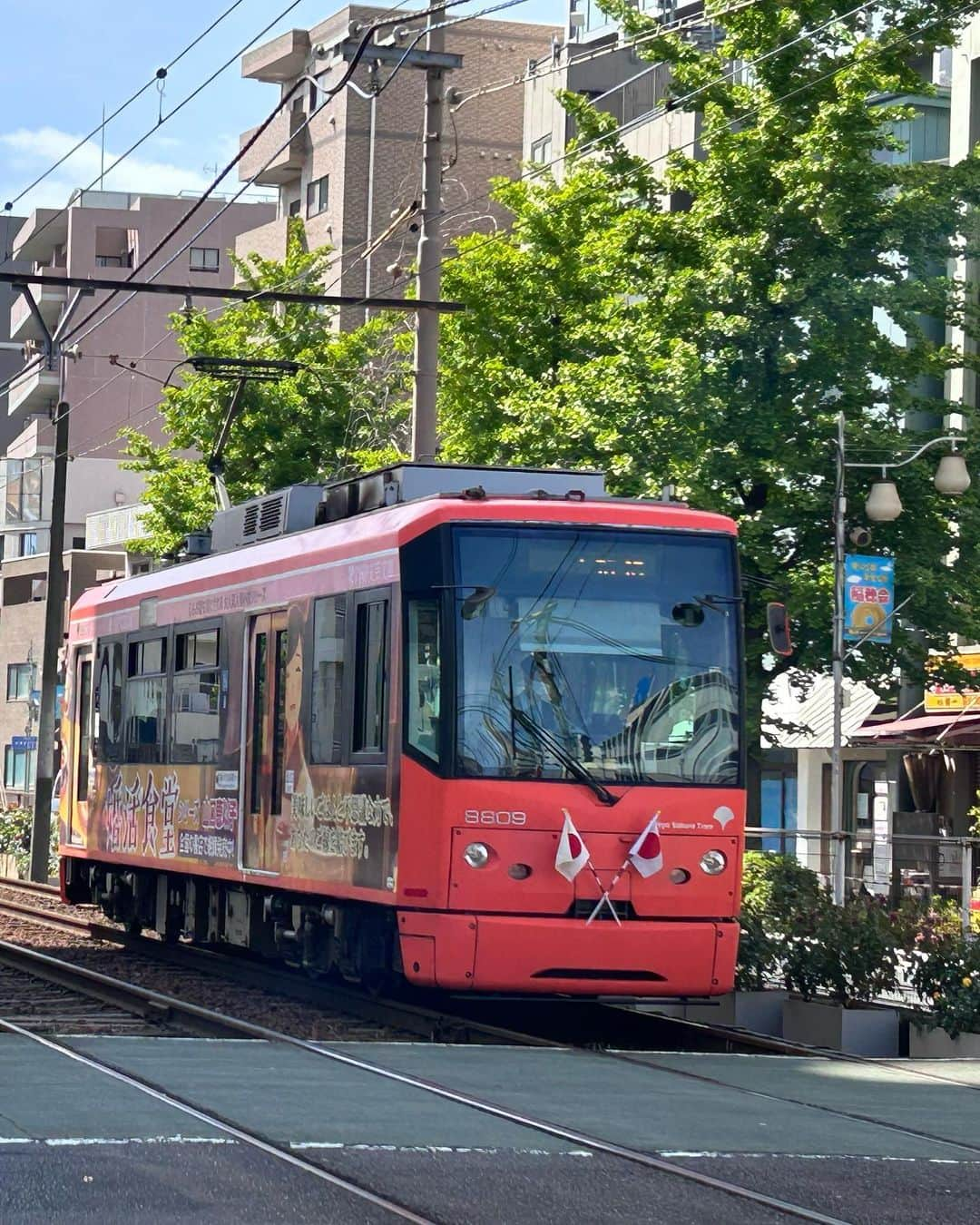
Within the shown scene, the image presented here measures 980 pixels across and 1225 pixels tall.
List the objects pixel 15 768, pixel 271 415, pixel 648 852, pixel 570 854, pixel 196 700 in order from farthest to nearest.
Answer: pixel 15 768, pixel 271 415, pixel 196 700, pixel 648 852, pixel 570 854

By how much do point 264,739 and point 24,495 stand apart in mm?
58177

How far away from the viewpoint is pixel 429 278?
74.5 ft

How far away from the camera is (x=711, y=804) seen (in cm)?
1450

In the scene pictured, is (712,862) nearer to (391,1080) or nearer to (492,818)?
(492,818)

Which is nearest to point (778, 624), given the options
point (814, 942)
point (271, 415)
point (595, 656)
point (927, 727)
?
point (595, 656)

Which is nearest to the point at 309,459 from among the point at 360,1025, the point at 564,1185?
the point at 360,1025

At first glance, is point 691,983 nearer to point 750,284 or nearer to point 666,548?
point 666,548

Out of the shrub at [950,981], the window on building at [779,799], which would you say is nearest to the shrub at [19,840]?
the window on building at [779,799]

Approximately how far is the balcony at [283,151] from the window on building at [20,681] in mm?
15732

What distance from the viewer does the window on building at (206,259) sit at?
7769 centimetres

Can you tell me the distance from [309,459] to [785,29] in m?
14.6

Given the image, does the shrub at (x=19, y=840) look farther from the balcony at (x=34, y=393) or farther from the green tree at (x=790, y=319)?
the balcony at (x=34, y=393)

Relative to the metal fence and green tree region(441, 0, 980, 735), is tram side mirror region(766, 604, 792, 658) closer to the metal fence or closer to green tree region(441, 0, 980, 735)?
the metal fence

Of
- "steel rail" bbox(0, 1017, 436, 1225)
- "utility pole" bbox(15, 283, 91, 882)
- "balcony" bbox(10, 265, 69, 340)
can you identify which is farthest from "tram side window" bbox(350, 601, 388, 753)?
"balcony" bbox(10, 265, 69, 340)
